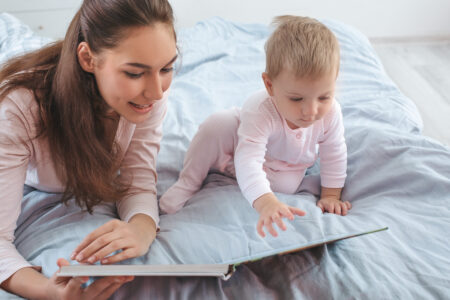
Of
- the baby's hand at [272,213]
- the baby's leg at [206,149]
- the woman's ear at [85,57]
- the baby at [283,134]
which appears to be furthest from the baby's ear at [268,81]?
the woman's ear at [85,57]

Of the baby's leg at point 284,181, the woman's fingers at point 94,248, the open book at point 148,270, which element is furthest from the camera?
the baby's leg at point 284,181

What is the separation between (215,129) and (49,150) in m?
0.40

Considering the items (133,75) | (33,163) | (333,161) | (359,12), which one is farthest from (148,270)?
(359,12)

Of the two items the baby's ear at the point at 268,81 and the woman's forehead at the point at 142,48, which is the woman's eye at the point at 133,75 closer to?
the woman's forehead at the point at 142,48

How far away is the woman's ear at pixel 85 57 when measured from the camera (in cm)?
87

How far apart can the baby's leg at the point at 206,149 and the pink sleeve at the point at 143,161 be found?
8cm

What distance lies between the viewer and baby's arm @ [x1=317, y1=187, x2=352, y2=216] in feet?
3.42

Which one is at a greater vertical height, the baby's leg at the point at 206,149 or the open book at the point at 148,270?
the open book at the point at 148,270

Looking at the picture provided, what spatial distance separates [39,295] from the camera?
2.66 ft

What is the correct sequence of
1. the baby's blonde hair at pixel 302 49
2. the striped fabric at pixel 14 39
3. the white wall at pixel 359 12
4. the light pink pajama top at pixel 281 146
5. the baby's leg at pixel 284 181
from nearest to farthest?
the baby's blonde hair at pixel 302 49, the light pink pajama top at pixel 281 146, the baby's leg at pixel 284 181, the striped fabric at pixel 14 39, the white wall at pixel 359 12

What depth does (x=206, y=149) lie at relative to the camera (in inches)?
45.0

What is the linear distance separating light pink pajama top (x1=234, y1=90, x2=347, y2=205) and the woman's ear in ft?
1.22

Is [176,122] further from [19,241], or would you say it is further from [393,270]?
[393,270]

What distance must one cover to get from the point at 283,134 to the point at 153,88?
1.19 feet
